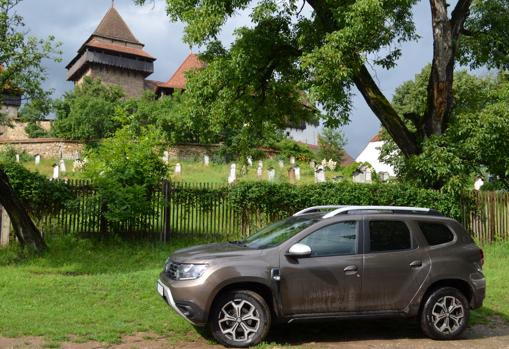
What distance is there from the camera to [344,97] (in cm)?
1500

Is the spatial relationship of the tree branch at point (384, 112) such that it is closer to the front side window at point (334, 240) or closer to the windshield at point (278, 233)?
the windshield at point (278, 233)

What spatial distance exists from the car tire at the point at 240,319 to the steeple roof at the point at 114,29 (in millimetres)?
73807

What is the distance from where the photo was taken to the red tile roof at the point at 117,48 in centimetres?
7249

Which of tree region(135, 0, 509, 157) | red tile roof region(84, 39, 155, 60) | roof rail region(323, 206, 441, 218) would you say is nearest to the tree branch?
tree region(135, 0, 509, 157)

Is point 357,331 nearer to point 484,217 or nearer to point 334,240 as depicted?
point 334,240

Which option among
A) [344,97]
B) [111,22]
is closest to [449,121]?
[344,97]

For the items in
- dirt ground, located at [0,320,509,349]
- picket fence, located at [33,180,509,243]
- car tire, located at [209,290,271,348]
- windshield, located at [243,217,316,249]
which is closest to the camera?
car tire, located at [209,290,271,348]

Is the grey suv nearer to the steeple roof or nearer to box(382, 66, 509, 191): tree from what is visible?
box(382, 66, 509, 191): tree

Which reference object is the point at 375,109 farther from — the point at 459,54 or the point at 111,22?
the point at 111,22

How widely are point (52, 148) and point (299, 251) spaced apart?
40.6m

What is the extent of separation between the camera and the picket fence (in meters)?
15.0

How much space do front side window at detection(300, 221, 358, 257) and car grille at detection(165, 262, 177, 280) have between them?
1.60 meters

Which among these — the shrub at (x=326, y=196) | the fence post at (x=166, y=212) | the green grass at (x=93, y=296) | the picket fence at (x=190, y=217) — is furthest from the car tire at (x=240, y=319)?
the shrub at (x=326, y=196)

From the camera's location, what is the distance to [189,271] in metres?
6.64
